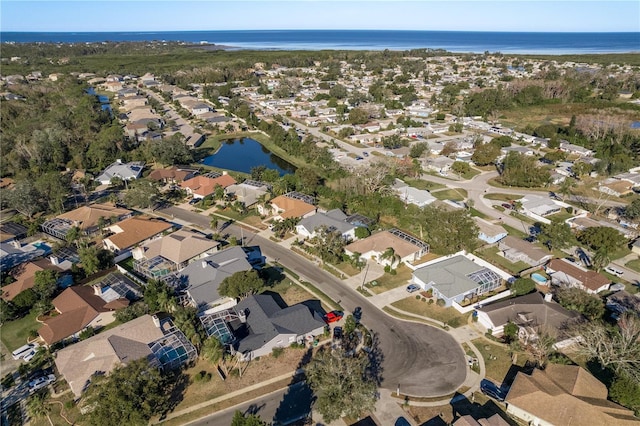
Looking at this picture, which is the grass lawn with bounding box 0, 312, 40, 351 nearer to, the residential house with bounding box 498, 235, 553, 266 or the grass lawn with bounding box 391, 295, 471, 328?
the grass lawn with bounding box 391, 295, 471, 328

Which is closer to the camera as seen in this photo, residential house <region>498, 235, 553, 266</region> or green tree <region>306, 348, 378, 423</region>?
green tree <region>306, 348, 378, 423</region>

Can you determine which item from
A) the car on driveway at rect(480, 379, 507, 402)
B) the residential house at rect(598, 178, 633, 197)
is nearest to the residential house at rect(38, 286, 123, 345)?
the car on driveway at rect(480, 379, 507, 402)

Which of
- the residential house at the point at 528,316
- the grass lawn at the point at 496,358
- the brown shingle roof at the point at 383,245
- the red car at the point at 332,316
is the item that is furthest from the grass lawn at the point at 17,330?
the residential house at the point at 528,316

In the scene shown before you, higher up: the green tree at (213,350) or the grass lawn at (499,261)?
the green tree at (213,350)

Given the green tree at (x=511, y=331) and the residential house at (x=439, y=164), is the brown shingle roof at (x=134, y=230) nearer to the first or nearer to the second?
the green tree at (x=511, y=331)

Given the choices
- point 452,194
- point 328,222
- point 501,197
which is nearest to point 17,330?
point 328,222

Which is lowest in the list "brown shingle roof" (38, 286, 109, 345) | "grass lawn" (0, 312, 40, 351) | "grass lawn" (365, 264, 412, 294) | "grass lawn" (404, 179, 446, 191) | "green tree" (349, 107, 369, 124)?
"grass lawn" (0, 312, 40, 351)
